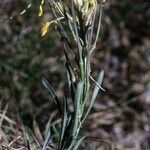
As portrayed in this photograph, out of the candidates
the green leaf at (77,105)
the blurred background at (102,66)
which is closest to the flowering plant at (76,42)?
the green leaf at (77,105)

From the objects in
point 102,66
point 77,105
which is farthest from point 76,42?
point 102,66

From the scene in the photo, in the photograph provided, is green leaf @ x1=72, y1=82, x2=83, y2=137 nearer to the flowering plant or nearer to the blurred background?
the flowering plant

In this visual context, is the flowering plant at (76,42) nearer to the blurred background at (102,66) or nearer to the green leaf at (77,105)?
the green leaf at (77,105)

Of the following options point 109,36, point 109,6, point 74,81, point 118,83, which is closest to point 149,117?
point 118,83

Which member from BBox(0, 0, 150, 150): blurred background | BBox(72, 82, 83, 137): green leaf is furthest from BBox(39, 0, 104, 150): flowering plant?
BBox(0, 0, 150, 150): blurred background

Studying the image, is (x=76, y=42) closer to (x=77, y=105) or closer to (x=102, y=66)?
(x=77, y=105)

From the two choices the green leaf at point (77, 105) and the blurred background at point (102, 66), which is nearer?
the green leaf at point (77, 105)

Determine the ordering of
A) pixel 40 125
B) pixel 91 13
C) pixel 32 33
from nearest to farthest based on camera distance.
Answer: pixel 91 13 < pixel 40 125 < pixel 32 33

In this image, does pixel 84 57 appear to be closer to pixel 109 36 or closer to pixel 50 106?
pixel 50 106
